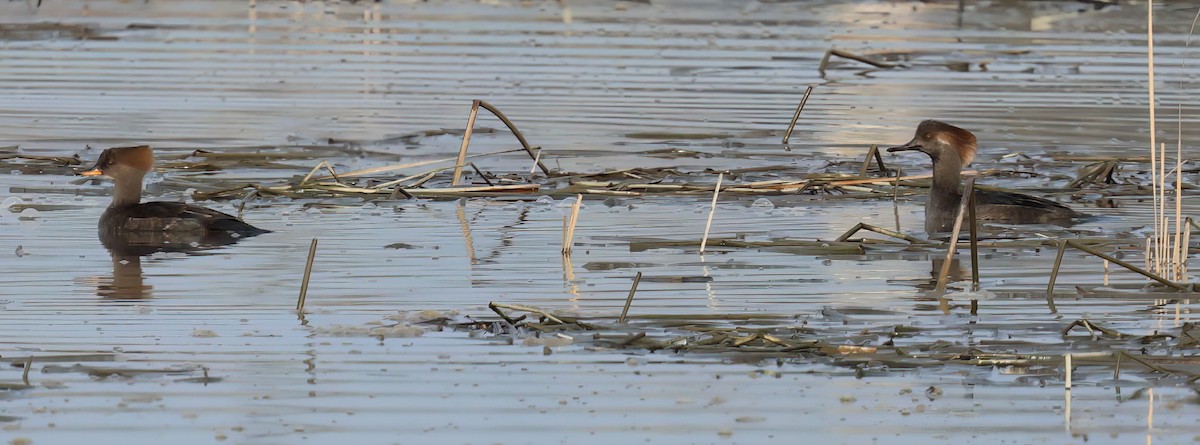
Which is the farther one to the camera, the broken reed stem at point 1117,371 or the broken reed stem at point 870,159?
the broken reed stem at point 870,159

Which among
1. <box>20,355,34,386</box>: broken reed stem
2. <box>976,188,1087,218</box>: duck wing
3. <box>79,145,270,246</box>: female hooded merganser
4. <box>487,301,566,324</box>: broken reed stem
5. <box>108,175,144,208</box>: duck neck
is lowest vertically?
<box>976,188,1087,218</box>: duck wing

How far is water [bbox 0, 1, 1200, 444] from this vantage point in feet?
21.3

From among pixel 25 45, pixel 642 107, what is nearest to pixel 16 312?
pixel 642 107

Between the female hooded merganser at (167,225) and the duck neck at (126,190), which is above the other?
the duck neck at (126,190)

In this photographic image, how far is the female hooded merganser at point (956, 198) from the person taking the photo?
441 inches

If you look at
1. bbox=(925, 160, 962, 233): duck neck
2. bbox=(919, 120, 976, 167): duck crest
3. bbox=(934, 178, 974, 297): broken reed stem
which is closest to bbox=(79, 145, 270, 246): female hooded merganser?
bbox=(925, 160, 962, 233): duck neck

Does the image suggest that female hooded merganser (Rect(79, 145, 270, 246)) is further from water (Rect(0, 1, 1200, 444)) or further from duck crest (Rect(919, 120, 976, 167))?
duck crest (Rect(919, 120, 976, 167))

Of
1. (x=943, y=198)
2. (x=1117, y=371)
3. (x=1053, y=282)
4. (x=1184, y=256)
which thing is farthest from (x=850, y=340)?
(x=943, y=198)

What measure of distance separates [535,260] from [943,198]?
2644mm

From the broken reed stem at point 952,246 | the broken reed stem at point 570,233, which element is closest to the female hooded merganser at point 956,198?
the broken reed stem at point 570,233

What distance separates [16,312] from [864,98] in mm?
11992

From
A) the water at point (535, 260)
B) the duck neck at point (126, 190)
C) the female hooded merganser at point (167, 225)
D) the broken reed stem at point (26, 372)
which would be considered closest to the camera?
the water at point (535, 260)

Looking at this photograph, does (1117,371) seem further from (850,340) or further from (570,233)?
(570,233)

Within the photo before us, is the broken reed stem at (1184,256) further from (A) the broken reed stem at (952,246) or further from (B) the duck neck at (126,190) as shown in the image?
(B) the duck neck at (126,190)
